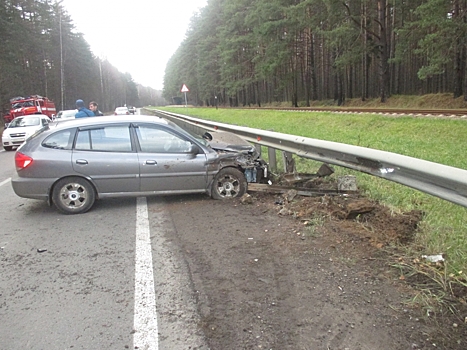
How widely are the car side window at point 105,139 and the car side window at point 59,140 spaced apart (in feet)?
0.45

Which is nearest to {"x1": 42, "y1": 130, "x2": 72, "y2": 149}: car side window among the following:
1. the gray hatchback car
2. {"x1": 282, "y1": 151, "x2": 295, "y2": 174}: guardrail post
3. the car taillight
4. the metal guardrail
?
the gray hatchback car

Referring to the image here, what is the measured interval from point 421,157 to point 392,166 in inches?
183

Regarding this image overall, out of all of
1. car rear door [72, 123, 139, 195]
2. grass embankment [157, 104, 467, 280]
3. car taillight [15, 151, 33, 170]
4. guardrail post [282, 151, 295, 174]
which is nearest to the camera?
grass embankment [157, 104, 467, 280]

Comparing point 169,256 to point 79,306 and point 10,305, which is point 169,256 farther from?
point 10,305

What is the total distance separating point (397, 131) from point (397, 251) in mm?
10480

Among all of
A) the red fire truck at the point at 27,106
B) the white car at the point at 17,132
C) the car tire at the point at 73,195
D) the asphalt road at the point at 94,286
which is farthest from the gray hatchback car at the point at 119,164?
the red fire truck at the point at 27,106

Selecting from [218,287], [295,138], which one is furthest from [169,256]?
[295,138]

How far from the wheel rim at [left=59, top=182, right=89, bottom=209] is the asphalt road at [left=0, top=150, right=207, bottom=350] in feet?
1.05

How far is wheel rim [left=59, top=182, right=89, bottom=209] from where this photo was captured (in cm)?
610

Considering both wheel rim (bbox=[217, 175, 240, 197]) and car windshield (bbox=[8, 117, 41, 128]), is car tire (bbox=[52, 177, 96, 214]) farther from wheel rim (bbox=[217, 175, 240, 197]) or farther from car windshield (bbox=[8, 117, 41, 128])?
car windshield (bbox=[8, 117, 41, 128])

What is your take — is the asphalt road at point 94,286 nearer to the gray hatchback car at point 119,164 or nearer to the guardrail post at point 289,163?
the gray hatchback car at point 119,164

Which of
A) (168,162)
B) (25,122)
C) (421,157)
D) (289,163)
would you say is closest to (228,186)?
(168,162)

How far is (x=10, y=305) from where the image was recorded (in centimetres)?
331

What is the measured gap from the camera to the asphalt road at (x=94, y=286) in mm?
2807
